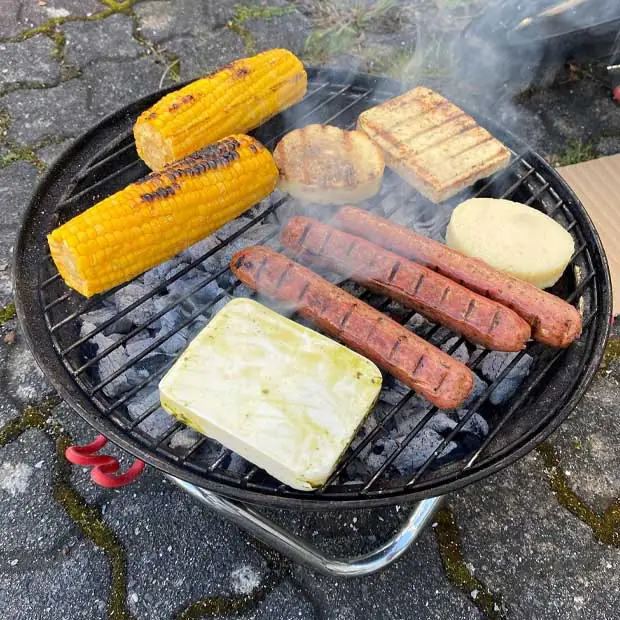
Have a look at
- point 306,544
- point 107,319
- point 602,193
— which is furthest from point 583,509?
point 107,319

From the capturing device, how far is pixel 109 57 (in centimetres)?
404

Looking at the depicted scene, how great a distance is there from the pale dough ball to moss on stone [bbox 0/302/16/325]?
2.08 meters

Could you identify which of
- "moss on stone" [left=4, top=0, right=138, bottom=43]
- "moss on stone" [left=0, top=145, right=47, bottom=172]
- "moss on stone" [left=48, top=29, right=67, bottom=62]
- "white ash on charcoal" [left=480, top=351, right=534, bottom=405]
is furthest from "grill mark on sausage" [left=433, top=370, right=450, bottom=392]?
"moss on stone" [left=4, top=0, right=138, bottom=43]

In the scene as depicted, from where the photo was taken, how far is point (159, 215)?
2.04 meters

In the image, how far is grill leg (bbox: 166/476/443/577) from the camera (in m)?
1.87

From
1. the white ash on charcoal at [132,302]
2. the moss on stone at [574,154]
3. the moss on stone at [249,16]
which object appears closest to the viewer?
the white ash on charcoal at [132,302]

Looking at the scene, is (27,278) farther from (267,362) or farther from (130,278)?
(267,362)

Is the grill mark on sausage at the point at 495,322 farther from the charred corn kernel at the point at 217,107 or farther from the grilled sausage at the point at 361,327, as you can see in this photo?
the charred corn kernel at the point at 217,107

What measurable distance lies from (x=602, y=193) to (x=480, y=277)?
5.79 ft

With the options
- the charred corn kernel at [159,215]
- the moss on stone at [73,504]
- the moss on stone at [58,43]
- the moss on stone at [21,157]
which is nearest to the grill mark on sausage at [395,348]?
the charred corn kernel at [159,215]

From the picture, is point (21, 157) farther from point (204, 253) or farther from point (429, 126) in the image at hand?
point (429, 126)

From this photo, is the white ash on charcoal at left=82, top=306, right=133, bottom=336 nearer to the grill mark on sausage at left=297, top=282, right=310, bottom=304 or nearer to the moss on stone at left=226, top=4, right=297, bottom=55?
the grill mark on sausage at left=297, top=282, right=310, bottom=304

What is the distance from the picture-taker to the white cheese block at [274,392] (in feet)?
5.44

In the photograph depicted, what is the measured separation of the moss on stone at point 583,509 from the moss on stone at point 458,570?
0.47 metres
